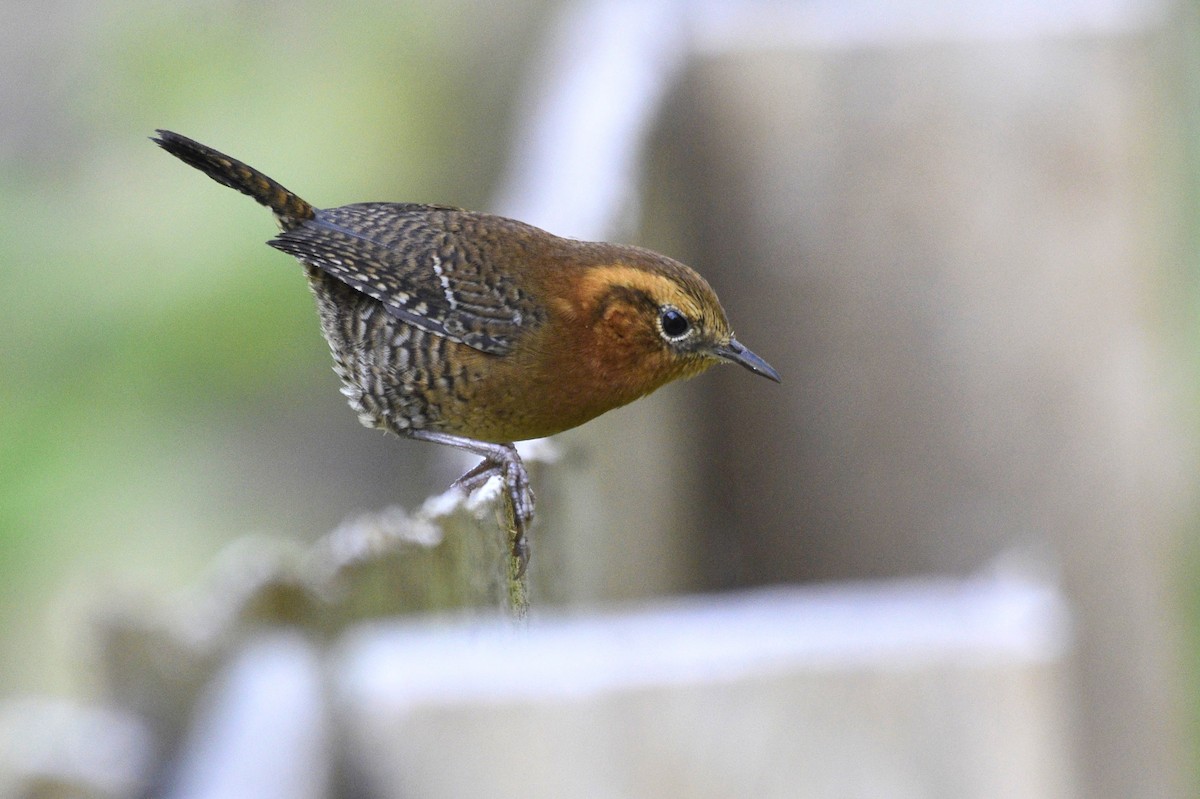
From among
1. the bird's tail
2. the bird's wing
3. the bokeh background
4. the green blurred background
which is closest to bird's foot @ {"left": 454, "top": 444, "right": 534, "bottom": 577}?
the bird's wing

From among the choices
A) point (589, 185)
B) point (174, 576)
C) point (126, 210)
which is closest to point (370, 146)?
point (126, 210)

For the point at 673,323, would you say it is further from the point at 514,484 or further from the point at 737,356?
the point at 514,484

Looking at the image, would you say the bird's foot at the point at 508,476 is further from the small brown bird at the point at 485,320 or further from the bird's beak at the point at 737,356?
the bird's beak at the point at 737,356

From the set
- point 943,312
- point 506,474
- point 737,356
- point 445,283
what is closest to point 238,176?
point 445,283

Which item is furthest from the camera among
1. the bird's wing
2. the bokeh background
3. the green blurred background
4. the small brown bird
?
the green blurred background

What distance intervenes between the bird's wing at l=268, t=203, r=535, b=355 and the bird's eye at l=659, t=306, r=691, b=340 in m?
0.34

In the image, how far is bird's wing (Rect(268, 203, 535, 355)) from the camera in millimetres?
2268

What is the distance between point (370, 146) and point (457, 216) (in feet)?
18.0

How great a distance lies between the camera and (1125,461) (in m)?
4.76

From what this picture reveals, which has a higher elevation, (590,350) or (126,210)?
(126,210)

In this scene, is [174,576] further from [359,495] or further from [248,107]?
[248,107]

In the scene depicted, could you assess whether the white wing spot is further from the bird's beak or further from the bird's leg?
the bird's beak

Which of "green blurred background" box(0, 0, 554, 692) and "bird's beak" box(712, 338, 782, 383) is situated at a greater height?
"green blurred background" box(0, 0, 554, 692)

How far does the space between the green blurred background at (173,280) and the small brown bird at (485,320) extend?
138 inches
